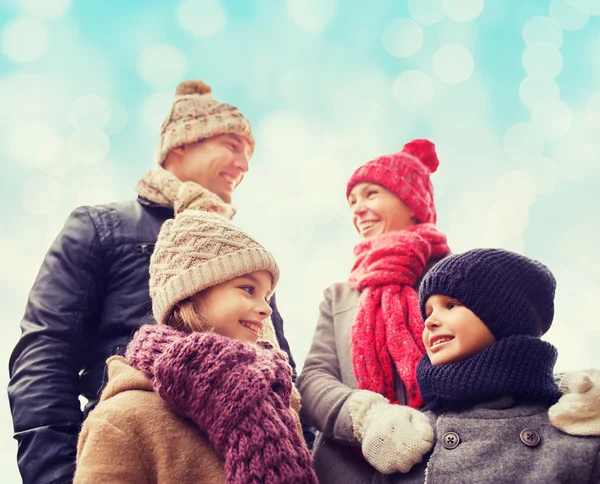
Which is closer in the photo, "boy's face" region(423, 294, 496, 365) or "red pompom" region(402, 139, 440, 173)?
"boy's face" region(423, 294, 496, 365)

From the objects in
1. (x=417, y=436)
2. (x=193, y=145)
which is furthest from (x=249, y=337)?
Result: (x=193, y=145)

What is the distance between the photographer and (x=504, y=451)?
1.20 meters

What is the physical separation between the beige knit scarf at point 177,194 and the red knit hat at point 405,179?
0.50 metres

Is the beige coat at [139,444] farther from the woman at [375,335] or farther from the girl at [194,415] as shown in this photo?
the woman at [375,335]

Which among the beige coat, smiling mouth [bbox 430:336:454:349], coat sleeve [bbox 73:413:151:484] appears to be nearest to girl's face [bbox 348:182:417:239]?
smiling mouth [bbox 430:336:454:349]

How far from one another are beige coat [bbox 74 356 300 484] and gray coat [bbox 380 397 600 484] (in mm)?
466

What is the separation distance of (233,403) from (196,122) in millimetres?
1300

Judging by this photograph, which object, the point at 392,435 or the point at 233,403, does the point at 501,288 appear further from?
the point at 233,403

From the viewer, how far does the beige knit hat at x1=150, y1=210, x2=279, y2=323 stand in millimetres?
1429

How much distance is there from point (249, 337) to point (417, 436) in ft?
1.52

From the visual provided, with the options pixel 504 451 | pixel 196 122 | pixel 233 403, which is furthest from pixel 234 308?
pixel 196 122

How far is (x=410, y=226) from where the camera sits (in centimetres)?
198

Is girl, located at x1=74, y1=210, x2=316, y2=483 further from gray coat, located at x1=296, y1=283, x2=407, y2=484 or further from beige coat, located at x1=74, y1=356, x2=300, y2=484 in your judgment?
gray coat, located at x1=296, y1=283, x2=407, y2=484

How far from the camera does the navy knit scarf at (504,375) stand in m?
1.26
